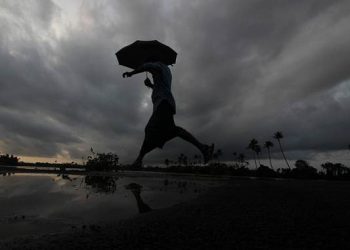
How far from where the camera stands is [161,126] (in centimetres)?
629

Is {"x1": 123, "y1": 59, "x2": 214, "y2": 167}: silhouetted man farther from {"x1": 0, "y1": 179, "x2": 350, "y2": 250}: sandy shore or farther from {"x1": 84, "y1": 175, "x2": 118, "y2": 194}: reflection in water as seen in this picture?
{"x1": 0, "y1": 179, "x2": 350, "y2": 250}: sandy shore

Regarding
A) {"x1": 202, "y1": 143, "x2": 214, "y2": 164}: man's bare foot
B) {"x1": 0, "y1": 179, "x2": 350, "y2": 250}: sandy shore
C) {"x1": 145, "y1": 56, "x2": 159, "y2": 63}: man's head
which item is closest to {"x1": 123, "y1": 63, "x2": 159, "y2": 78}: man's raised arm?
{"x1": 145, "y1": 56, "x2": 159, "y2": 63}: man's head

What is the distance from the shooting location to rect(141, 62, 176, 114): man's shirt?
6.42m

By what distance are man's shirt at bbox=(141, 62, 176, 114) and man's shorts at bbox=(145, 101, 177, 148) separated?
113mm

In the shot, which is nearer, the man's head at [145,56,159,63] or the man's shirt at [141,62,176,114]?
the man's shirt at [141,62,176,114]

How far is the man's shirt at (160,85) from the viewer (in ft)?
21.1

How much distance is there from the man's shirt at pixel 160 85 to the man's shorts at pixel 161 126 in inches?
4.5

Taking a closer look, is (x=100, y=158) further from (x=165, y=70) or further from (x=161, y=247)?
(x=161, y=247)

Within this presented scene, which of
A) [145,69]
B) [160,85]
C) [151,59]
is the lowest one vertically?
[160,85]

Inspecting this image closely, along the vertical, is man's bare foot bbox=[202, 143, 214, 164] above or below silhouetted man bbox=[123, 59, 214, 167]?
below

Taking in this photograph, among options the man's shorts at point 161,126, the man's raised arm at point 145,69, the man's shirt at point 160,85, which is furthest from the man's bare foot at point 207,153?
the man's raised arm at point 145,69

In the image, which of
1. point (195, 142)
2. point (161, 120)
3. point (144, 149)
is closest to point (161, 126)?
point (161, 120)

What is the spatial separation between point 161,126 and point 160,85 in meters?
0.96

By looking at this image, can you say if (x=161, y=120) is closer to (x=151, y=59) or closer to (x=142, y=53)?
(x=151, y=59)
